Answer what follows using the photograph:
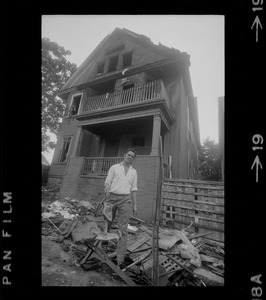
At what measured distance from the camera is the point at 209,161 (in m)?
21.7

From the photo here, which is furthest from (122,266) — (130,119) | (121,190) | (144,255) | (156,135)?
(130,119)

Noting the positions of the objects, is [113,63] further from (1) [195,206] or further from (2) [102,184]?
(1) [195,206]

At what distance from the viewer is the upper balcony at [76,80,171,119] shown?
8.09 m

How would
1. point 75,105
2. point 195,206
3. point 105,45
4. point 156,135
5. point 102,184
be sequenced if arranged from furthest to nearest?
point 105,45
point 75,105
point 102,184
point 156,135
point 195,206

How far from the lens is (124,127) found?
10180 mm

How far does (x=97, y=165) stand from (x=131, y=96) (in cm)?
408

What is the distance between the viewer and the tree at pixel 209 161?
20.3m

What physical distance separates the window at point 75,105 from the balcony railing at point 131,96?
9.55 feet
